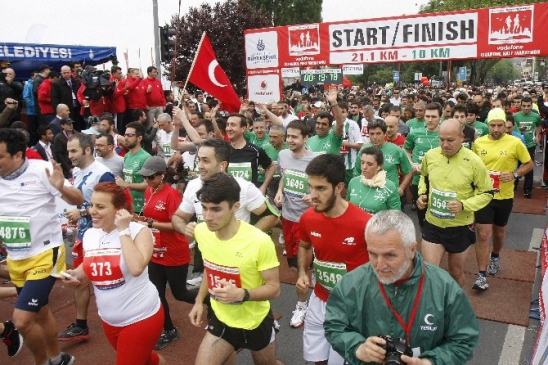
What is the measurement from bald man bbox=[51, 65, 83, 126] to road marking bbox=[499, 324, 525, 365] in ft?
37.8

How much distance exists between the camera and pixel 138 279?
→ 357 centimetres

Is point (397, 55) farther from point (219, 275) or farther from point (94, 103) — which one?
point (219, 275)

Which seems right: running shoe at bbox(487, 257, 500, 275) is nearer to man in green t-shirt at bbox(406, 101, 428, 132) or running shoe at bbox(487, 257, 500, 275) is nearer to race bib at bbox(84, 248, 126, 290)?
man in green t-shirt at bbox(406, 101, 428, 132)

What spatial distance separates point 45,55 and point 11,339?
13.0 m

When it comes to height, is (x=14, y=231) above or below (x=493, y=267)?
above

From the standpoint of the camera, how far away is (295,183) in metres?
5.86

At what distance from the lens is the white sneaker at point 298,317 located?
17.7 ft

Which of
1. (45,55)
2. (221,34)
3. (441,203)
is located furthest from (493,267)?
(221,34)

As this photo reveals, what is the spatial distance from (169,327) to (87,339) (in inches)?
35.7

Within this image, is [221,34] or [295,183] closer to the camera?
[295,183]

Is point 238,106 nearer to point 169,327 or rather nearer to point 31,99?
point 169,327

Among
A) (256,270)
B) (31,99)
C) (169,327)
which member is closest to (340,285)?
(256,270)

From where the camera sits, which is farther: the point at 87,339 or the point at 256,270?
the point at 87,339

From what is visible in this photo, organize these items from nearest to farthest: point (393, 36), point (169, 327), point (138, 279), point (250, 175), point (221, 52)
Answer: point (138, 279) < point (169, 327) < point (250, 175) < point (393, 36) < point (221, 52)
